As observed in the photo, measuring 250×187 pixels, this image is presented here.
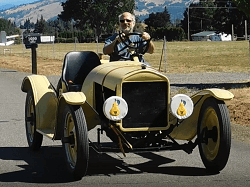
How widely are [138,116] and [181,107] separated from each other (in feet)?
1.58

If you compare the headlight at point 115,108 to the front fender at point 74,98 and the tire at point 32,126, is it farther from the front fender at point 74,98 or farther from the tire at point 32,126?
the tire at point 32,126

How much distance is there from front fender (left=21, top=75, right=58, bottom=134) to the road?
1.31 feet

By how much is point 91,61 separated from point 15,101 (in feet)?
22.1

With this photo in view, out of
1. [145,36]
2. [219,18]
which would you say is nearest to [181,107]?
[145,36]

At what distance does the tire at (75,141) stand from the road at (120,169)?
0.15 m

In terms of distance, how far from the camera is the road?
6.47 metres

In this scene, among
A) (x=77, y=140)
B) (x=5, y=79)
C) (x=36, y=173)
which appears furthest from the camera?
(x=5, y=79)

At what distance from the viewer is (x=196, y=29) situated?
6078 inches

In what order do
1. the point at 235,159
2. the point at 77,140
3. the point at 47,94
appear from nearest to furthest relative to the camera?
1. the point at 77,140
2. the point at 235,159
3. the point at 47,94

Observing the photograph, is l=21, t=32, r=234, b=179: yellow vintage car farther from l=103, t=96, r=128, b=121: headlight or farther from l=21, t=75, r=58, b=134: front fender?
l=21, t=75, r=58, b=134: front fender

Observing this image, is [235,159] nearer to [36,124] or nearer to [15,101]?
[36,124]

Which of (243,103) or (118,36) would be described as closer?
(118,36)

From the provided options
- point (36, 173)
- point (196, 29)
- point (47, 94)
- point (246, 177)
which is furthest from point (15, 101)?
point (196, 29)

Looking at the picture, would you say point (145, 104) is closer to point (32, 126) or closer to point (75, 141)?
point (75, 141)
